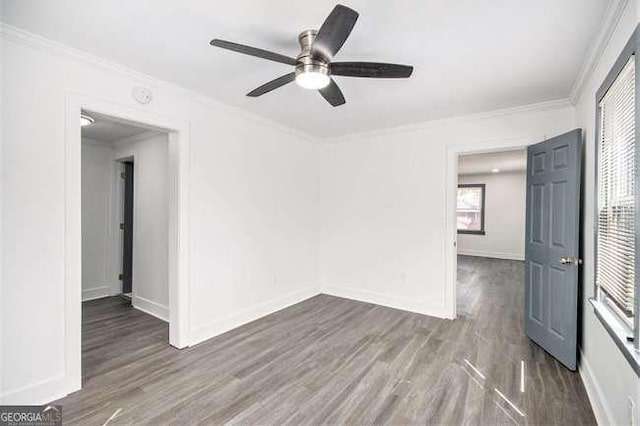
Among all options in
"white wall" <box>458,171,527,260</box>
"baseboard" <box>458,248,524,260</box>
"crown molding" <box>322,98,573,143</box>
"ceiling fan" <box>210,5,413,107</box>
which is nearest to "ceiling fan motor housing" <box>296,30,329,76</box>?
"ceiling fan" <box>210,5,413,107</box>

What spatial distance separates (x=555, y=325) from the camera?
2648 millimetres

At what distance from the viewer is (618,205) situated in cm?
175

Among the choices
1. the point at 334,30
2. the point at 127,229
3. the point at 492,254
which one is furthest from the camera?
the point at 492,254

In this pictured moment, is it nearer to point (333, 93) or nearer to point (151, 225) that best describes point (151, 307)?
point (151, 225)

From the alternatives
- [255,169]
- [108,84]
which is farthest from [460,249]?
[108,84]

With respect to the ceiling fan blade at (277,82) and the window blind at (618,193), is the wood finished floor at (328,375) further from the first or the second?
the ceiling fan blade at (277,82)

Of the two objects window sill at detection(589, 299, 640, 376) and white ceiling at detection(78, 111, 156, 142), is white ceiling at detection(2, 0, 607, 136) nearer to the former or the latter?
white ceiling at detection(78, 111, 156, 142)

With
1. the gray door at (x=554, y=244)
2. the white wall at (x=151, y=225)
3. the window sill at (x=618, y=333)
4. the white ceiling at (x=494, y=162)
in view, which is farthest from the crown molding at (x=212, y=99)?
the white ceiling at (x=494, y=162)

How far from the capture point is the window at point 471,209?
842 centimetres

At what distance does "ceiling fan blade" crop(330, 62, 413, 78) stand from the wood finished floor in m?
2.25

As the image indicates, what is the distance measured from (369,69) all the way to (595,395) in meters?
2.70

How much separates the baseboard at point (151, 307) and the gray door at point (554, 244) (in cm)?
414

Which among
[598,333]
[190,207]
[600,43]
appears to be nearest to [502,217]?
[598,333]

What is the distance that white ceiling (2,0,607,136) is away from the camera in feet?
5.37
